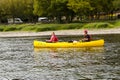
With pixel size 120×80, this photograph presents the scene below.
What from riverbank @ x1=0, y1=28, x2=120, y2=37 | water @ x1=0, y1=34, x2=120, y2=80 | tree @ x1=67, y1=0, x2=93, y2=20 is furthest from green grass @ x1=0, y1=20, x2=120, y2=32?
water @ x1=0, y1=34, x2=120, y2=80

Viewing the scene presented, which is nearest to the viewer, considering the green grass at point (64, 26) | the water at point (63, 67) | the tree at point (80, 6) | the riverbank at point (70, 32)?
the water at point (63, 67)

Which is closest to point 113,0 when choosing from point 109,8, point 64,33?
point 109,8

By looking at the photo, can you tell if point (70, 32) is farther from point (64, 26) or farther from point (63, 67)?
point (63, 67)

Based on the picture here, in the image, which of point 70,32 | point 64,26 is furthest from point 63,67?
point 64,26

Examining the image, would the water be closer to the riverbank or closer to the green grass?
the riverbank

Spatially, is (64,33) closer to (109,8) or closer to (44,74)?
(109,8)

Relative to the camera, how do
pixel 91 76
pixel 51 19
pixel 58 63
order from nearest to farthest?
pixel 91 76 < pixel 58 63 < pixel 51 19

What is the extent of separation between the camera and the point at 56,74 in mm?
31219

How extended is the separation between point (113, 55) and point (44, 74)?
12.5 metres

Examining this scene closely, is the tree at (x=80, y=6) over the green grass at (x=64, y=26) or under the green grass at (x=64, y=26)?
over

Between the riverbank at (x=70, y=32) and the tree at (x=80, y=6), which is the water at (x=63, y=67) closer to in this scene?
the riverbank at (x=70, y=32)

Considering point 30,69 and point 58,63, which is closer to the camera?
point 30,69

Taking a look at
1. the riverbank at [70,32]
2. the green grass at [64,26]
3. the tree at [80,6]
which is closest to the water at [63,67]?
the riverbank at [70,32]

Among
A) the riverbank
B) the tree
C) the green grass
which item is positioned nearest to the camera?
the riverbank
